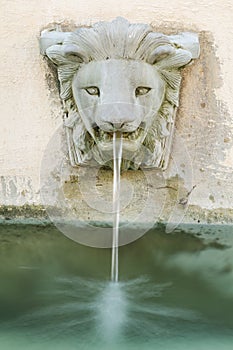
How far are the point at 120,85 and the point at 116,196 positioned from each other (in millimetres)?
436

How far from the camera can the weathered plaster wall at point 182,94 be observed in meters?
2.28

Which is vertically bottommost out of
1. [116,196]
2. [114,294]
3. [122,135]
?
[114,294]

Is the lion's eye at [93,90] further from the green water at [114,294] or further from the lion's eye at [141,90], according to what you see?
the green water at [114,294]

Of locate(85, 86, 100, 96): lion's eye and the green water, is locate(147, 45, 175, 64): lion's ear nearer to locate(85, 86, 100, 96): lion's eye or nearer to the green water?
locate(85, 86, 100, 96): lion's eye

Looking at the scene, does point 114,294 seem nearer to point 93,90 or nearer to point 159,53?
point 93,90

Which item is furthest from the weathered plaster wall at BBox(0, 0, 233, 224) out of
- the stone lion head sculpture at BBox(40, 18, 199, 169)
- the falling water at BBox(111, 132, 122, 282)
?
the falling water at BBox(111, 132, 122, 282)

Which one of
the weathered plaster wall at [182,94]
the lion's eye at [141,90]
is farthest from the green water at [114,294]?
the lion's eye at [141,90]

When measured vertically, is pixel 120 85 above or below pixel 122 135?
above

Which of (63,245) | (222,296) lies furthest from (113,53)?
(222,296)

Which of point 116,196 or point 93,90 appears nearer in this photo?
point 93,90

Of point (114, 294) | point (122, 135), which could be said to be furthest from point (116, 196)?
point (114, 294)

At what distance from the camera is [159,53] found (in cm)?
209

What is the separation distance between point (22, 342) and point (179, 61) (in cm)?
96

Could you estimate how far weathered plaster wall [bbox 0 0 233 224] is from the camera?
7.47ft
